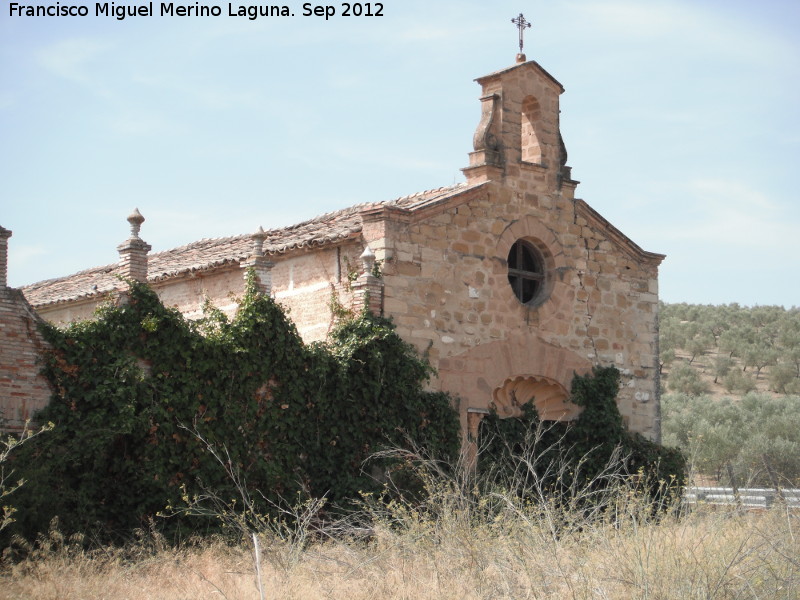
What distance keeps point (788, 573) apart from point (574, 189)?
898cm

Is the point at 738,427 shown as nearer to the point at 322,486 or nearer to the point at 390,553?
the point at 322,486

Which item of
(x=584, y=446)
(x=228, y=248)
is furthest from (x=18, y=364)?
(x=584, y=446)

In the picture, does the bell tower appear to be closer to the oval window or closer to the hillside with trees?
the oval window

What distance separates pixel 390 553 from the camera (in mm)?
11062

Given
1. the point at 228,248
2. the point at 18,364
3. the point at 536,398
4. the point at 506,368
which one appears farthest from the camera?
the point at 228,248

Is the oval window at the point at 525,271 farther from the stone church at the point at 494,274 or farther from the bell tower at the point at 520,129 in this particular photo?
the bell tower at the point at 520,129

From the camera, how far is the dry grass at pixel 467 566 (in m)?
9.51

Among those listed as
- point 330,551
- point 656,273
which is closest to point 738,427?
point 656,273

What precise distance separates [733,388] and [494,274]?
21557 mm

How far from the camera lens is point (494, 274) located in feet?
53.4

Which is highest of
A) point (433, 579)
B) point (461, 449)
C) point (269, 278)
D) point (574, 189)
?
point (574, 189)

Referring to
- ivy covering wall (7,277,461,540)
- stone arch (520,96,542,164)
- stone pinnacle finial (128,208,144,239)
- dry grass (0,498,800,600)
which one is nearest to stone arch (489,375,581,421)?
ivy covering wall (7,277,461,540)

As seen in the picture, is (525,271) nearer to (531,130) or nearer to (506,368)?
(506,368)

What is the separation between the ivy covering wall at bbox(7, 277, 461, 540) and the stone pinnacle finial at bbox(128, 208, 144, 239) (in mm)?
733
